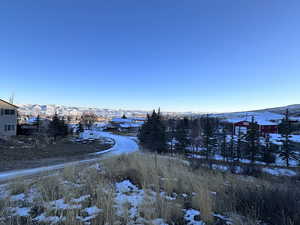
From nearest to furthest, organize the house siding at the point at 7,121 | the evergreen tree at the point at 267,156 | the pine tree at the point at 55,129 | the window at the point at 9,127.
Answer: the house siding at the point at 7,121, the window at the point at 9,127, the pine tree at the point at 55,129, the evergreen tree at the point at 267,156

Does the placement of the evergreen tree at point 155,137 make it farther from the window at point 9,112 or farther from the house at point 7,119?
the window at point 9,112

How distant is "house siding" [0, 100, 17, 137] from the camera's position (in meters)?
26.9

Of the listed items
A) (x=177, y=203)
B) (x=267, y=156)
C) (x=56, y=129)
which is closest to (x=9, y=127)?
(x=56, y=129)

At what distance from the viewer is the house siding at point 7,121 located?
26922 millimetres

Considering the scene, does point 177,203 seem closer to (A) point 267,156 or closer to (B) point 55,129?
(B) point 55,129

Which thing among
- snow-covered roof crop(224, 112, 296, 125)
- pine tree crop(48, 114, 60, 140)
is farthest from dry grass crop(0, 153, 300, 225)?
snow-covered roof crop(224, 112, 296, 125)

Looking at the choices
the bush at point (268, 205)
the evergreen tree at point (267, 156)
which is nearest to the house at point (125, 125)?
the evergreen tree at point (267, 156)

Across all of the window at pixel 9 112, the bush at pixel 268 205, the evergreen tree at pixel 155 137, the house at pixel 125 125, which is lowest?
the house at pixel 125 125

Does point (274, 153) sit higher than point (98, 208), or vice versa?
point (98, 208)

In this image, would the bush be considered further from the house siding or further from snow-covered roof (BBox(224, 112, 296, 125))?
snow-covered roof (BBox(224, 112, 296, 125))

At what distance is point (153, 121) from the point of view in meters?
27.6

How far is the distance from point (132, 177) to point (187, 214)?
9.23 feet

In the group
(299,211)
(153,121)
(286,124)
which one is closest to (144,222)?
(299,211)

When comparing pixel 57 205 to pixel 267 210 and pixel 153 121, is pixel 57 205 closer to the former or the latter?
pixel 267 210
